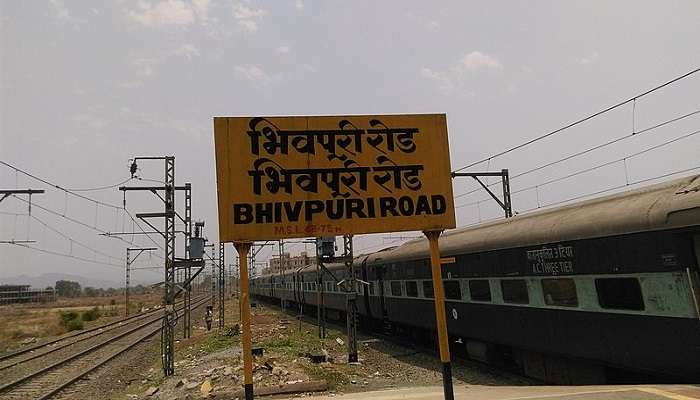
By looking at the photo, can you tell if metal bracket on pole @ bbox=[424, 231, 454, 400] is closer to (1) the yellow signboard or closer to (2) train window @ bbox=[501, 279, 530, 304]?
(1) the yellow signboard

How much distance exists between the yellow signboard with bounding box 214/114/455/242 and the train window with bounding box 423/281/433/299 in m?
9.20

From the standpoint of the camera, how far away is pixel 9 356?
23672 mm

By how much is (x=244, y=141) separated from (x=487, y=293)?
26.7 ft

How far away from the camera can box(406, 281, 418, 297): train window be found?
16152 millimetres

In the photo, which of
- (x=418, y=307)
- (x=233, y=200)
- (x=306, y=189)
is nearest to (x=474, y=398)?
(x=306, y=189)

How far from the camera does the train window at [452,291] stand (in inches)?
523

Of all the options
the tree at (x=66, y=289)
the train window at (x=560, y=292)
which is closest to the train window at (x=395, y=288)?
the train window at (x=560, y=292)

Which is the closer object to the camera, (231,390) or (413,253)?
(231,390)

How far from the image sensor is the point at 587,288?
341 inches

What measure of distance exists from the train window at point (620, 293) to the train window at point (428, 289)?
6714mm

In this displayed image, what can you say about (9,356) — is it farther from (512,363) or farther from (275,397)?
(512,363)

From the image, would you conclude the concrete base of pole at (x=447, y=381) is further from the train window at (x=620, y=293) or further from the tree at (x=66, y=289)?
the tree at (x=66, y=289)

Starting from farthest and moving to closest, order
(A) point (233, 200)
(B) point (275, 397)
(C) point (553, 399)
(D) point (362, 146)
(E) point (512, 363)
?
(E) point (512, 363), (B) point (275, 397), (C) point (553, 399), (D) point (362, 146), (A) point (233, 200)

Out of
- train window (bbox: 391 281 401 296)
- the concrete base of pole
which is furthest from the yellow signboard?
train window (bbox: 391 281 401 296)
